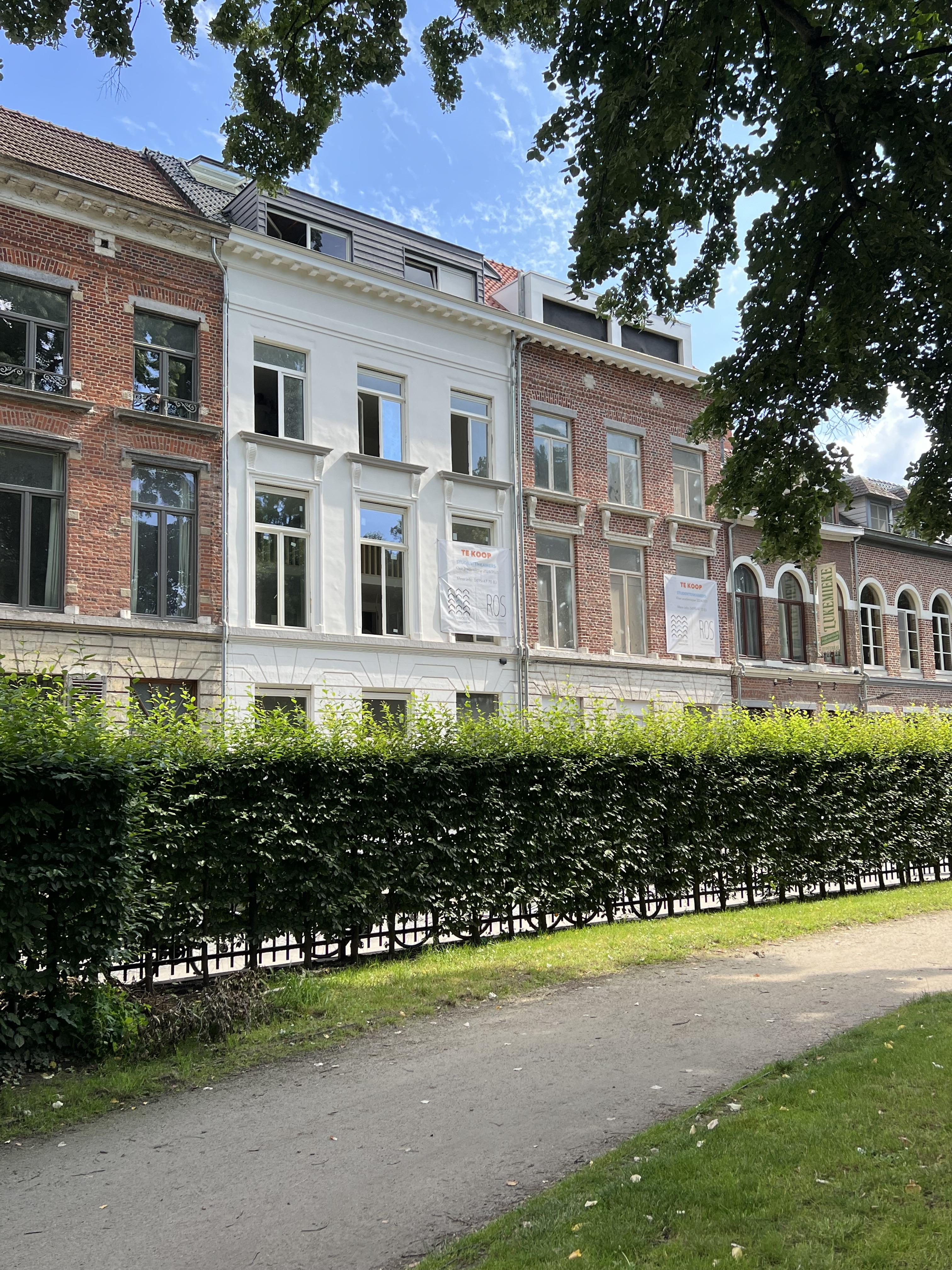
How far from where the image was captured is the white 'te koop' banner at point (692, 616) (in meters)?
29.1

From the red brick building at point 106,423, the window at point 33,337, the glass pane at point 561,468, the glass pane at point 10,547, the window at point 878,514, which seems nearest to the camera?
the glass pane at point 10,547

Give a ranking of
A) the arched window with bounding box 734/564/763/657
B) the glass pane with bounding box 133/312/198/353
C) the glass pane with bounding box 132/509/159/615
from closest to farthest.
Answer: the glass pane with bounding box 132/509/159/615, the glass pane with bounding box 133/312/198/353, the arched window with bounding box 734/564/763/657

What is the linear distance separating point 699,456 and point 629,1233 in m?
28.5

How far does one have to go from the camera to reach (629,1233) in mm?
4324

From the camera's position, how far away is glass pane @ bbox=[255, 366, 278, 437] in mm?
22625

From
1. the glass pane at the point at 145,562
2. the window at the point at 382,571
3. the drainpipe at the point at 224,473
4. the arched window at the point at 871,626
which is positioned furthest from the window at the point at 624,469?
the glass pane at the point at 145,562

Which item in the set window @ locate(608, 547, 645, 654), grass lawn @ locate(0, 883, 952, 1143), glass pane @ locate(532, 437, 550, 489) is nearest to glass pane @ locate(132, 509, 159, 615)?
glass pane @ locate(532, 437, 550, 489)

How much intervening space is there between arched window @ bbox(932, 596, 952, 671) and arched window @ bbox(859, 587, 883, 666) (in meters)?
3.34

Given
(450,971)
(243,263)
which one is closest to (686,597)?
(243,263)

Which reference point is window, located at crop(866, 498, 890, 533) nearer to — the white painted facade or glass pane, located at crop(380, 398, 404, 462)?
the white painted facade

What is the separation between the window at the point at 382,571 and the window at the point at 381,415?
1.39 m

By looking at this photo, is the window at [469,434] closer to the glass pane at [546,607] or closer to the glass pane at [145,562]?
the glass pane at [546,607]

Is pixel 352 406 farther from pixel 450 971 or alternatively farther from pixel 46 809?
pixel 46 809

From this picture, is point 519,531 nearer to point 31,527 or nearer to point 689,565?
point 689,565
